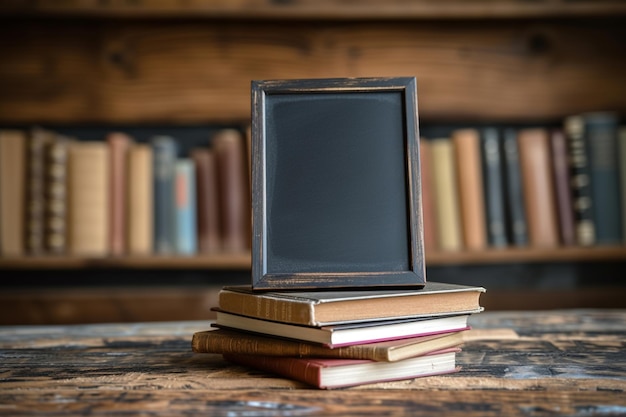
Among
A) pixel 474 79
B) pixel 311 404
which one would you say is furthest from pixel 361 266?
pixel 474 79

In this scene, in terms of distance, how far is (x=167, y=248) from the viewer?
5.63 feet

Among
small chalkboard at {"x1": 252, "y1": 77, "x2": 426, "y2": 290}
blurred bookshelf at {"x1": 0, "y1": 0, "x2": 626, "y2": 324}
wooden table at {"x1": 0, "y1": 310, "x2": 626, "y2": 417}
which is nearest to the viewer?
wooden table at {"x1": 0, "y1": 310, "x2": 626, "y2": 417}

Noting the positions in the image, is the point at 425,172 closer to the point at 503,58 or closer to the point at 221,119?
the point at 503,58

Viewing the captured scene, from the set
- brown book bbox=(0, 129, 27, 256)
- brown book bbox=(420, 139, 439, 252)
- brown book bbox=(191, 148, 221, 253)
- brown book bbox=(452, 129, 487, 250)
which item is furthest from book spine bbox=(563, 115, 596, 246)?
brown book bbox=(0, 129, 27, 256)

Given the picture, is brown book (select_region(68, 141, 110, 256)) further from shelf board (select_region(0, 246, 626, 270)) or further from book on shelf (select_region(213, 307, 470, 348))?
book on shelf (select_region(213, 307, 470, 348))

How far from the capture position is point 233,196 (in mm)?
1711

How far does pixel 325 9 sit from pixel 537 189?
2.45 ft

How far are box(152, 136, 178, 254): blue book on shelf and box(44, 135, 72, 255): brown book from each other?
23 centimetres

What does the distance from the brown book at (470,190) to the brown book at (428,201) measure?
7 cm

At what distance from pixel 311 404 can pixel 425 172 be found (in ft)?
3.86

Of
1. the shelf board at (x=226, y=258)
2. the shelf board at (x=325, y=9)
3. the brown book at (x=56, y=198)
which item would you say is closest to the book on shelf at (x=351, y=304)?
the shelf board at (x=226, y=258)

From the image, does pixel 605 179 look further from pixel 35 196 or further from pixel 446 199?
pixel 35 196

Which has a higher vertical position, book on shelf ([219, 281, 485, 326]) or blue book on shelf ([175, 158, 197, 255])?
blue book on shelf ([175, 158, 197, 255])

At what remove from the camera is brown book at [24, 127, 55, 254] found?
1.67m
